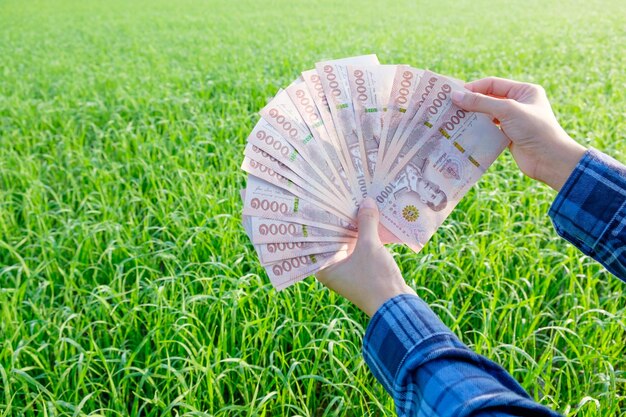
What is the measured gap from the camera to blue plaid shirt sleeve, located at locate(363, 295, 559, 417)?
93 centimetres

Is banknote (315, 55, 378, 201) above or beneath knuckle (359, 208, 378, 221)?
above

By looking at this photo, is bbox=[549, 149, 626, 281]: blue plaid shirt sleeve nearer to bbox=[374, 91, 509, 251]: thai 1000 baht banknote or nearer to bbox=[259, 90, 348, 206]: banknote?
bbox=[374, 91, 509, 251]: thai 1000 baht banknote

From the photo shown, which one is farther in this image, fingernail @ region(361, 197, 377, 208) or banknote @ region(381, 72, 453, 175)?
banknote @ region(381, 72, 453, 175)

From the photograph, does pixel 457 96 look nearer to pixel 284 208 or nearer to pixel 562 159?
pixel 562 159

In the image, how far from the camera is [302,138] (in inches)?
58.1

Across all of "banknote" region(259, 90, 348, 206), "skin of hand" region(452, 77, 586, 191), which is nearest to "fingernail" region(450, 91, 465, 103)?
"skin of hand" region(452, 77, 586, 191)

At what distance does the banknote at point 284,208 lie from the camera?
1404 millimetres

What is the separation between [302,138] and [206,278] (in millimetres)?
981

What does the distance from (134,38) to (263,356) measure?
1147cm

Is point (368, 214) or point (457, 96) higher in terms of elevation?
point (457, 96)

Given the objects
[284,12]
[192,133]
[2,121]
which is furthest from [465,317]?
[284,12]

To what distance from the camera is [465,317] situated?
2348 mm

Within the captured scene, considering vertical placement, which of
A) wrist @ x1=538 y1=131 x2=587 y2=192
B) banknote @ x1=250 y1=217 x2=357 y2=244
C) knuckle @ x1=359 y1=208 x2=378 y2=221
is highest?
wrist @ x1=538 y1=131 x2=587 y2=192

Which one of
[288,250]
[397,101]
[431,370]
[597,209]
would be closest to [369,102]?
[397,101]
